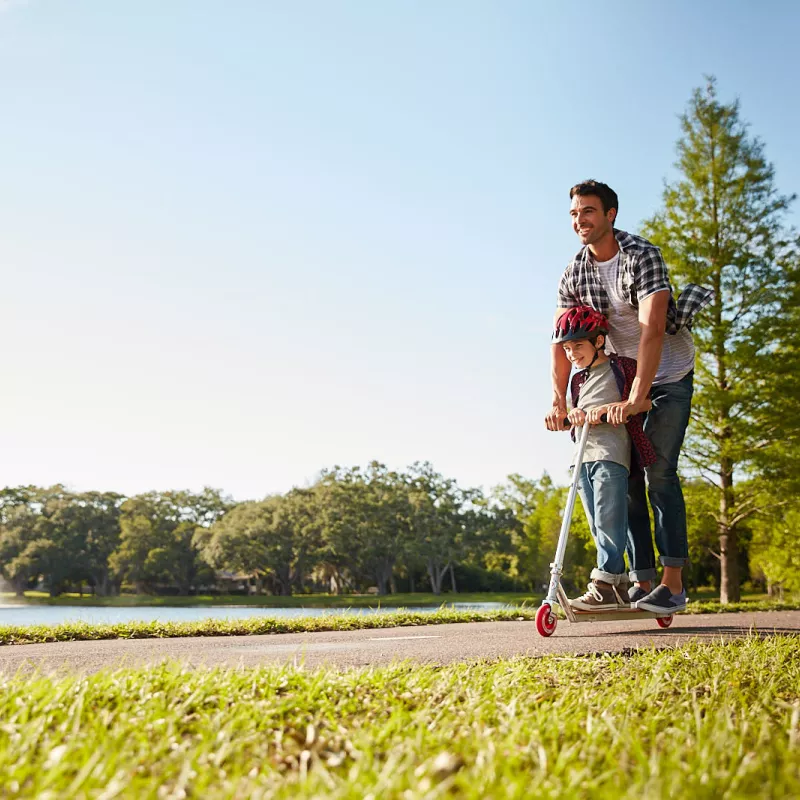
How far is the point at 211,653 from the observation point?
136 inches

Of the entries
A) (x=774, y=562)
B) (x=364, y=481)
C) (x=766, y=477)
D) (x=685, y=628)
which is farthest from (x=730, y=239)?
(x=364, y=481)

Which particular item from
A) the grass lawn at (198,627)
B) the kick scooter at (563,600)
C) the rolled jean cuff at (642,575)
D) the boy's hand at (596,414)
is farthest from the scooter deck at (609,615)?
the grass lawn at (198,627)

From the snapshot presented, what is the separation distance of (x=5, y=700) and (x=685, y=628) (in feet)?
13.9

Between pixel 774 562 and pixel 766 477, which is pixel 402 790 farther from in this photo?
pixel 774 562

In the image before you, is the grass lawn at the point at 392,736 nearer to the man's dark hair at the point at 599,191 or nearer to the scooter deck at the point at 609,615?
the scooter deck at the point at 609,615

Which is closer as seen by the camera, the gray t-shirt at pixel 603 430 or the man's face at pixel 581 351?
the gray t-shirt at pixel 603 430

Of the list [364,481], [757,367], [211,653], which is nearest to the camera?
[211,653]

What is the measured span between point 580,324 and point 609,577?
1412 millimetres

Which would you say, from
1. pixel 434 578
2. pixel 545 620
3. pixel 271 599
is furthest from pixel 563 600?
pixel 434 578

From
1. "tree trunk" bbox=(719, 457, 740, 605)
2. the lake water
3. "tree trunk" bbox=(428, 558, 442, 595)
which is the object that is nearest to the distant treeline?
"tree trunk" bbox=(428, 558, 442, 595)

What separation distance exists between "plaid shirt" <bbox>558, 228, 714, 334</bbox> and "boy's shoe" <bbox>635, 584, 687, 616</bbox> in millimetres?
1500

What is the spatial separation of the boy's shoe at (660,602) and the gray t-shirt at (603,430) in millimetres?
725

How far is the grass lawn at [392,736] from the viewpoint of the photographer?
1.50 m

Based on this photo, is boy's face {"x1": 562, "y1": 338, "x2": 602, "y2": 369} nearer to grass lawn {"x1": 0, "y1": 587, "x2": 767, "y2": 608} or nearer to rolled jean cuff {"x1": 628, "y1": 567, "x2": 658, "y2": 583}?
rolled jean cuff {"x1": 628, "y1": 567, "x2": 658, "y2": 583}
